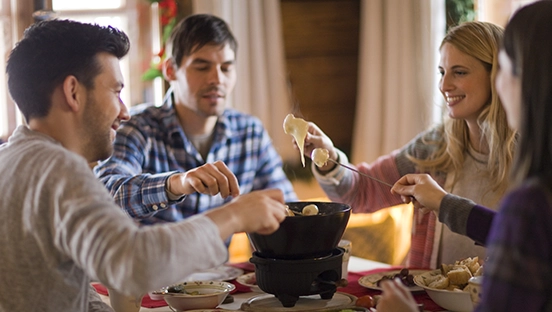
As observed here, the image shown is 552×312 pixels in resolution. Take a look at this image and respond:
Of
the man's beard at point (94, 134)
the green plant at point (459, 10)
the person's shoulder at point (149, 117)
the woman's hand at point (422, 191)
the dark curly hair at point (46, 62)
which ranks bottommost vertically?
the woman's hand at point (422, 191)

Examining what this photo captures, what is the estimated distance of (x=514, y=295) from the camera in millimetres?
1016

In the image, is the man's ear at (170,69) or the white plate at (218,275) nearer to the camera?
the white plate at (218,275)

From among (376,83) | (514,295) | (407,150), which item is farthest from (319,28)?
(514,295)

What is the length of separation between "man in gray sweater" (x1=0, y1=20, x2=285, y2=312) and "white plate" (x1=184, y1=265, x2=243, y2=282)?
48cm

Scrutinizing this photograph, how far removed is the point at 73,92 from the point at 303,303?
2.44ft

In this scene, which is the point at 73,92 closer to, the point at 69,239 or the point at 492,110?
the point at 69,239

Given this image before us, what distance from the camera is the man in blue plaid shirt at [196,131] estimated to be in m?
2.62

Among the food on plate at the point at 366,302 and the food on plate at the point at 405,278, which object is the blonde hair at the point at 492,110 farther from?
the food on plate at the point at 366,302

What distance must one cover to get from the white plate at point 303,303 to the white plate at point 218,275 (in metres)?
0.28

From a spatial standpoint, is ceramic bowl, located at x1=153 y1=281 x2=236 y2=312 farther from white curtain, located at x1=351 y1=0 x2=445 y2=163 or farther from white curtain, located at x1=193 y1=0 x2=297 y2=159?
white curtain, located at x1=351 y1=0 x2=445 y2=163

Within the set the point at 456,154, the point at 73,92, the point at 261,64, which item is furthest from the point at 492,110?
the point at 261,64

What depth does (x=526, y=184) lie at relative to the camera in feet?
3.46

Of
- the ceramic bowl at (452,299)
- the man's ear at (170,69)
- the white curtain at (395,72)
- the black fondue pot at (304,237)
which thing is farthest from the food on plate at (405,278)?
the white curtain at (395,72)

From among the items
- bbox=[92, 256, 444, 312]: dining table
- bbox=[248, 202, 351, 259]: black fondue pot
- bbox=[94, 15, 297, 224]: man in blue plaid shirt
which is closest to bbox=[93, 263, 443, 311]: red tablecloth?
bbox=[92, 256, 444, 312]: dining table
